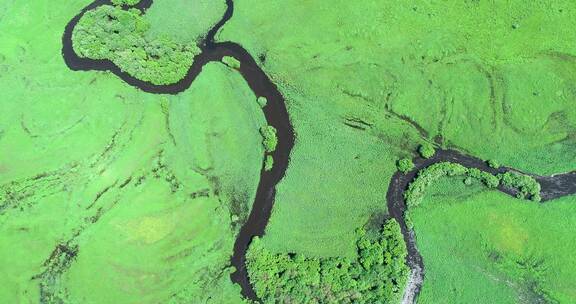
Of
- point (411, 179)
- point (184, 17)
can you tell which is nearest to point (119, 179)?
point (184, 17)

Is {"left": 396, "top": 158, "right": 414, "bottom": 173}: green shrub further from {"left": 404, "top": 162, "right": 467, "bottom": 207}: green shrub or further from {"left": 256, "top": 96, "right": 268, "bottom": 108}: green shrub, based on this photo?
{"left": 256, "top": 96, "right": 268, "bottom": 108}: green shrub

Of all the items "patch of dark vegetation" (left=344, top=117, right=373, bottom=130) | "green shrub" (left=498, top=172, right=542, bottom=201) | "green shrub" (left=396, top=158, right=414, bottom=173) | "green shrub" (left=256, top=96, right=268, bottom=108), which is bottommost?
"green shrub" (left=498, top=172, right=542, bottom=201)

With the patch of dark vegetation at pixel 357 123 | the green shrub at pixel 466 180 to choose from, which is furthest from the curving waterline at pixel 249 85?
the green shrub at pixel 466 180

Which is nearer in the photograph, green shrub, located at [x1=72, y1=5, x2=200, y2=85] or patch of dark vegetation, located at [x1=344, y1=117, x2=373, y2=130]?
patch of dark vegetation, located at [x1=344, y1=117, x2=373, y2=130]

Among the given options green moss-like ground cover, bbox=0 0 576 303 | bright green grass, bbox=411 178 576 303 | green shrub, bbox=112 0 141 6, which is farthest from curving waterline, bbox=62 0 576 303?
green shrub, bbox=112 0 141 6

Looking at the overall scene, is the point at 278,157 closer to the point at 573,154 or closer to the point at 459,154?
the point at 459,154

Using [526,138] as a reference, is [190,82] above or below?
above

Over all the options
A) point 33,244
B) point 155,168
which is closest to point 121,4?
point 155,168
